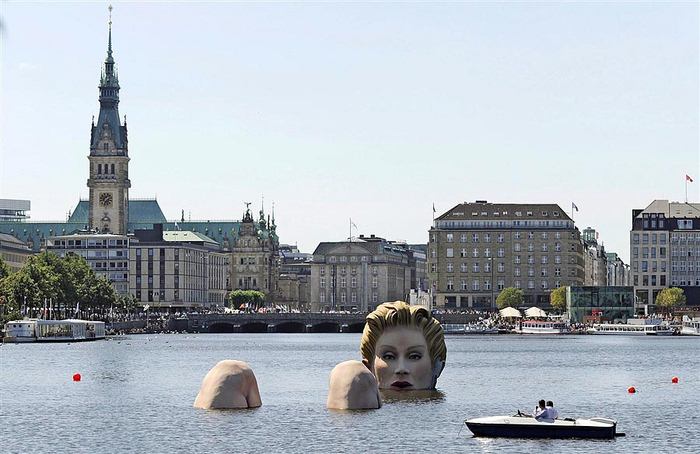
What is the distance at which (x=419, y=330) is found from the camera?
9206 cm

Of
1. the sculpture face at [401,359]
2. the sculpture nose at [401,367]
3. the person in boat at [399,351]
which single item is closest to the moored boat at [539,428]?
the person in boat at [399,351]

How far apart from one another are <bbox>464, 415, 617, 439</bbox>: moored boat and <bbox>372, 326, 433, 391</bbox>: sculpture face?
16.5 meters

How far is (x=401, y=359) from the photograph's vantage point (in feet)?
304

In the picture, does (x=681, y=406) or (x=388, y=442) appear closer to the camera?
(x=388, y=442)

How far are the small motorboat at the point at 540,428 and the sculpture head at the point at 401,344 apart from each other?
54.3 feet

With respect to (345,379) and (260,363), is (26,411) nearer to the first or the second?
(345,379)

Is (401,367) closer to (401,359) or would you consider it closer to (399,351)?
(401,359)

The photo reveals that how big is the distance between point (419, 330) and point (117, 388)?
30981 millimetres

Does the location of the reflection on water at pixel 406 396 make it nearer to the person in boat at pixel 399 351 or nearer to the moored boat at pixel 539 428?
the person in boat at pixel 399 351

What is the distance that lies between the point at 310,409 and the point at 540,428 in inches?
817

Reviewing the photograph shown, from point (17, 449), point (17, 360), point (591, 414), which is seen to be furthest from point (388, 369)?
point (17, 360)

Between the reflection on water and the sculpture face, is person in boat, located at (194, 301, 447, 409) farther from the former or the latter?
the reflection on water

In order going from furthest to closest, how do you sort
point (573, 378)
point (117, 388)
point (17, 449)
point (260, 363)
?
point (260, 363), point (573, 378), point (117, 388), point (17, 449)

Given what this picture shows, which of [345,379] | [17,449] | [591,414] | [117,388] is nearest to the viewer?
[17,449]
